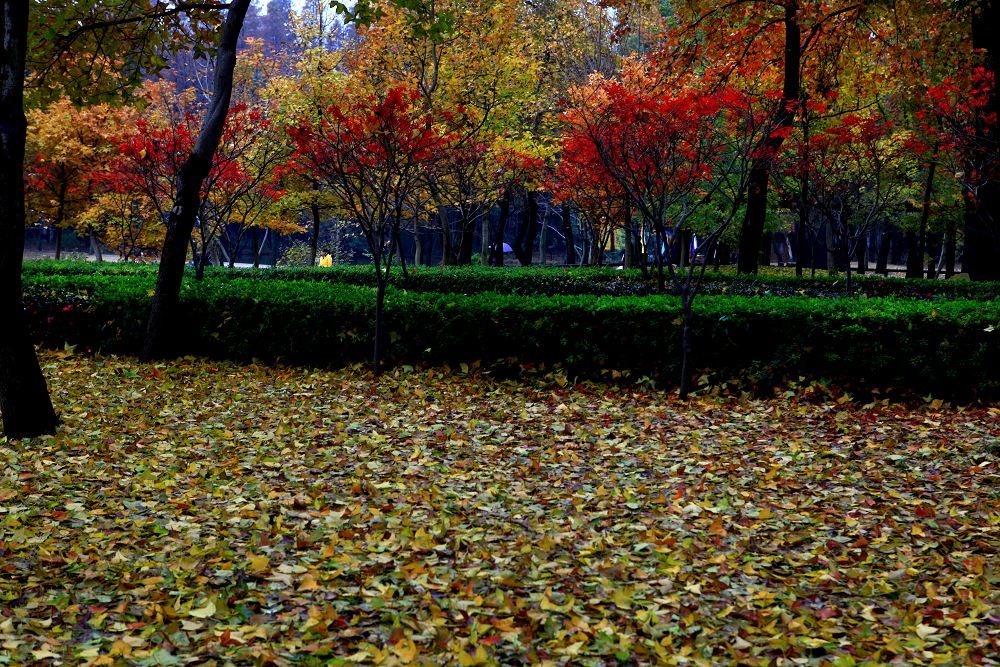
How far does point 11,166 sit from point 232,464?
2971 millimetres

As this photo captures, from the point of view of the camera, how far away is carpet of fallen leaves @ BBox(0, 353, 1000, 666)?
381 centimetres

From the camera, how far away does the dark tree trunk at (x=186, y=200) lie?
33.5ft

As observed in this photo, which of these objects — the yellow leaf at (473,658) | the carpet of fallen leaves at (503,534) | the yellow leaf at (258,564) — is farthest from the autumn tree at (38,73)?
the yellow leaf at (473,658)

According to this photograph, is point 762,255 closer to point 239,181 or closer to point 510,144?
point 510,144

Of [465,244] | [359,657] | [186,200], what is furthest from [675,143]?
[465,244]

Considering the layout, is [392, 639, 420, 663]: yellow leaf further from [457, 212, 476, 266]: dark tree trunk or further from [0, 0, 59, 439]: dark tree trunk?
[457, 212, 476, 266]: dark tree trunk

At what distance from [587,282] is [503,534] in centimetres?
1195

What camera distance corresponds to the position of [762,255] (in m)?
37.3

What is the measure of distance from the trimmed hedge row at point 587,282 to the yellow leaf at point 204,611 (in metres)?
11.3

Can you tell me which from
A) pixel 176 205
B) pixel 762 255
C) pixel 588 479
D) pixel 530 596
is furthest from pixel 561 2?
pixel 530 596

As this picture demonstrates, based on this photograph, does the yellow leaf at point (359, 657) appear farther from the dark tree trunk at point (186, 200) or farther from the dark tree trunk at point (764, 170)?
the dark tree trunk at point (764, 170)

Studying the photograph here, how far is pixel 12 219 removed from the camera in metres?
6.61

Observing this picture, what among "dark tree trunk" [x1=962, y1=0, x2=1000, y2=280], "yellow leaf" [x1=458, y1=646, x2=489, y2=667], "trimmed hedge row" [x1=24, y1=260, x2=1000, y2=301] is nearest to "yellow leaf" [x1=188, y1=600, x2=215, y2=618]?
"yellow leaf" [x1=458, y1=646, x2=489, y2=667]

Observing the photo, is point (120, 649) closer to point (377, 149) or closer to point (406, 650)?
point (406, 650)
